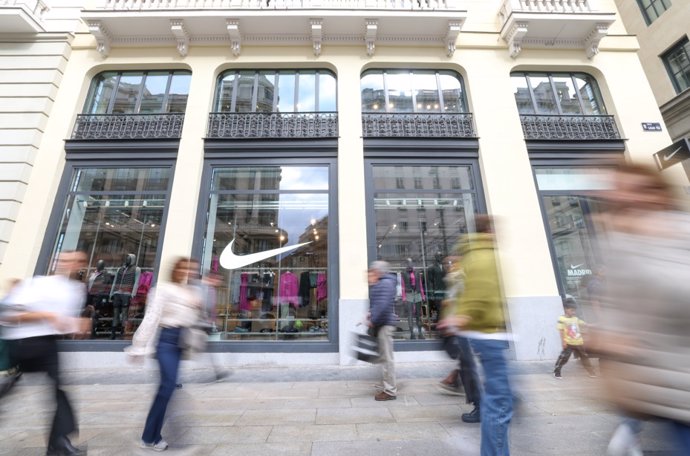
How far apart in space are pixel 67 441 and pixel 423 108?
965 cm

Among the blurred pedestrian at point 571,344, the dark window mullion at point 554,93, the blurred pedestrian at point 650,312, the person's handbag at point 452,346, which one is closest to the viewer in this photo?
the blurred pedestrian at point 650,312

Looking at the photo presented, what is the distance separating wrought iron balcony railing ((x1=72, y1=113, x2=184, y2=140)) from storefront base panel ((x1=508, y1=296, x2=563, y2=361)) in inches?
380

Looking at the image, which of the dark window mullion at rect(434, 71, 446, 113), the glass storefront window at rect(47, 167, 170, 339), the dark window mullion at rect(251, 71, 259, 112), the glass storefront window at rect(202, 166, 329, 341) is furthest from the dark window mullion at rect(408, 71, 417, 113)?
the glass storefront window at rect(47, 167, 170, 339)

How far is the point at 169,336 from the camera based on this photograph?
3340 mm

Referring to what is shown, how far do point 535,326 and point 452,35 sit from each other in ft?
26.8

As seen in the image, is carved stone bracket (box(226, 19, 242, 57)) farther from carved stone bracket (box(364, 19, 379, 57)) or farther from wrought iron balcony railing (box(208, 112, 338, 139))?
carved stone bracket (box(364, 19, 379, 57))

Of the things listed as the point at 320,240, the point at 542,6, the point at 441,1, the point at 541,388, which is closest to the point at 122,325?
the point at 320,240

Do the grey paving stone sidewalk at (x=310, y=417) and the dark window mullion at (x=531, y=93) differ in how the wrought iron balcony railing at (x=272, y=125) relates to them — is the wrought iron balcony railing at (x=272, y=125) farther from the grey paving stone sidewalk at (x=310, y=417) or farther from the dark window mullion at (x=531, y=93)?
the grey paving stone sidewalk at (x=310, y=417)

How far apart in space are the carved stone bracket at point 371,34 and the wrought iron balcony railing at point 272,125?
2.30 metres

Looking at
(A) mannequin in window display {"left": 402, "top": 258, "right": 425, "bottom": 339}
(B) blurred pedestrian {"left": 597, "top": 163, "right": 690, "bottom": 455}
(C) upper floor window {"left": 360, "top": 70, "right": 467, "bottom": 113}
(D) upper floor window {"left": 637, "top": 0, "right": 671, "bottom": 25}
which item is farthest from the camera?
(D) upper floor window {"left": 637, "top": 0, "right": 671, "bottom": 25}

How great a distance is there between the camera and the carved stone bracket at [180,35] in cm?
900

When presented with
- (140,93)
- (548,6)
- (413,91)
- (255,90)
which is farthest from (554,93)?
(140,93)

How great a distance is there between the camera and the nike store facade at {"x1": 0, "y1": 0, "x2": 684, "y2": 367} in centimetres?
766

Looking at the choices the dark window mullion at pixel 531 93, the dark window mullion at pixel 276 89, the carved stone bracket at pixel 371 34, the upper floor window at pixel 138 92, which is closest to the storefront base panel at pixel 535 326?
the dark window mullion at pixel 531 93
